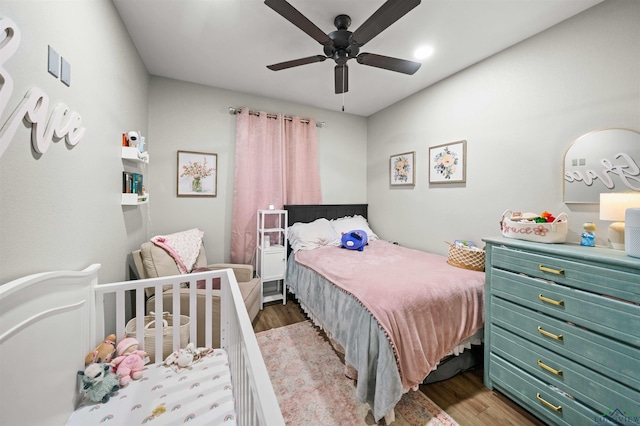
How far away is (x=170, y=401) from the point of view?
107 centimetres

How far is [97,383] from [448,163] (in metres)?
3.12

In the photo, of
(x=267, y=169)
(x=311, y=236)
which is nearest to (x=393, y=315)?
(x=311, y=236)

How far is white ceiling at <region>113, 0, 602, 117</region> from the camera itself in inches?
65.3

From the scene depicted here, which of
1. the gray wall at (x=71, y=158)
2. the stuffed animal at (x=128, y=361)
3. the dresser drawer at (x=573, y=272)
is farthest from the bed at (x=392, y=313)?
the gray wall at (x=71, y=158)

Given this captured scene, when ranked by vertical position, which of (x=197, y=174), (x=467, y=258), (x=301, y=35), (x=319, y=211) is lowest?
(x=467, y=258)

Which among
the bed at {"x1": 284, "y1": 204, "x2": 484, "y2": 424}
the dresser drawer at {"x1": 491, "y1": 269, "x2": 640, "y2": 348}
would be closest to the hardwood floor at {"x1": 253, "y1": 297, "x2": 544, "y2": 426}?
the bed at {"x1": 284, "y1": 204, "x2": 484, "y2": 424}

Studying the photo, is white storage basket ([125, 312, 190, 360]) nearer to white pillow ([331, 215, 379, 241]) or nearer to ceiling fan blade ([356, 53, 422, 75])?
white pillow ([331, 215, 379, 241])

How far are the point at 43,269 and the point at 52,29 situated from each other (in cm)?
96

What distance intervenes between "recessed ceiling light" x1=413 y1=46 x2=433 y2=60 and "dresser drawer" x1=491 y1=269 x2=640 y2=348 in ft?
6.28

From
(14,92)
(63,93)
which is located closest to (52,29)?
(63,93)

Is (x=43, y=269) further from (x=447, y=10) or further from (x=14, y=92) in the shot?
(x=447, y=10)

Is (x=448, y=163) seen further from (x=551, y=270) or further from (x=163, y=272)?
(x=163, y=272)

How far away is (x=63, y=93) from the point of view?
3.47 feet

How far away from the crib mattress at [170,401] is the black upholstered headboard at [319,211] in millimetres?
2107
